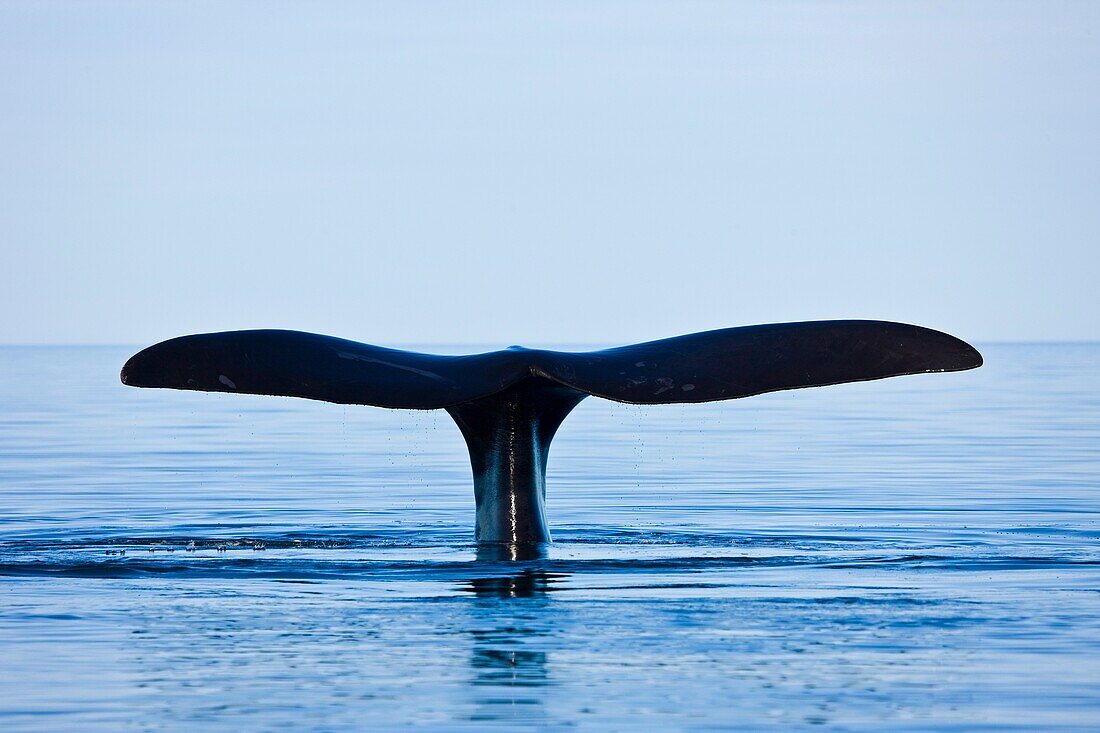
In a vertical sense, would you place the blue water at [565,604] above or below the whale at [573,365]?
below

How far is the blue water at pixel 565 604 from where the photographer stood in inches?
276

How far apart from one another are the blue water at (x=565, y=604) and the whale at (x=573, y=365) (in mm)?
1069

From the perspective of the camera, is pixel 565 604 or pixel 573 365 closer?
pixel 565 604

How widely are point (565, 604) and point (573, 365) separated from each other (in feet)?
4.04

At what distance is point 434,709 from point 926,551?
5.55m

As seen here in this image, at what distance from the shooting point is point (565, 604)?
9.23 metres

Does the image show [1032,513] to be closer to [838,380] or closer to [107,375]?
[838,380]

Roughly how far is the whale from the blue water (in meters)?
1.07

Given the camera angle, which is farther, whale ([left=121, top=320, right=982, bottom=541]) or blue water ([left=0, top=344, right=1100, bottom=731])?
whale ([left=121, top=320, right=982, bottom=541])

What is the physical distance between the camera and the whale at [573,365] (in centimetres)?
912

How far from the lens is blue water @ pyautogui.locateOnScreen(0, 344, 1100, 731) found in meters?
7.00

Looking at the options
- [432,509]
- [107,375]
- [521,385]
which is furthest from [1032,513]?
[107,375]

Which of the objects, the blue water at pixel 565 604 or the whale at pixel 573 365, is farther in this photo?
the whale at pixel 573 365

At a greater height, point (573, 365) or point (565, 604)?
point (573, 365)
